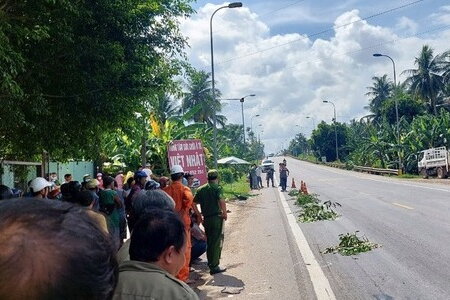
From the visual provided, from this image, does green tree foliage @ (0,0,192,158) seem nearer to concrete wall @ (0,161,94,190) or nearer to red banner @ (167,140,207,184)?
concrete wall @ (0,161,94,190)

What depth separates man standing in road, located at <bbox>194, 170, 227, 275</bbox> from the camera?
26.2 feet

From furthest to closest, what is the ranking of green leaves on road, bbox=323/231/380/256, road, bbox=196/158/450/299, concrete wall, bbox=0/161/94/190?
1. concrete wall, bbox=0/161/94/190
2. green leaves on road, bbox=323/231/380/256
3. road, bbox=196/158/450/299

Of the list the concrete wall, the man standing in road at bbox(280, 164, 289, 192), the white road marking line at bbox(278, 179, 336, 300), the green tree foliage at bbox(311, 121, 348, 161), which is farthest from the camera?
the green tree foliage at bbox(311, 121, 348, 161)

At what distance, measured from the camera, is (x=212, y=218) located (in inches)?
315

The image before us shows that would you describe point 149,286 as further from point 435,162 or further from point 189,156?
point 435,162

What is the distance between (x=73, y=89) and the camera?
7629 millimetres

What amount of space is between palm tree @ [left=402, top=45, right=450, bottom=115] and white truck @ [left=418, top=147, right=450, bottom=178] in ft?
77.9

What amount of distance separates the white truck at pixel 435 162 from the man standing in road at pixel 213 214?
1173 inches

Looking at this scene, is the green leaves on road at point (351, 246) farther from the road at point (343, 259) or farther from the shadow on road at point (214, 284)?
the shadow on road at point (214, 284)

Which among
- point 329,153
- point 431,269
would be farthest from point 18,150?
point 329,153

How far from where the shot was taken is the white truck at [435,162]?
34.1 metres

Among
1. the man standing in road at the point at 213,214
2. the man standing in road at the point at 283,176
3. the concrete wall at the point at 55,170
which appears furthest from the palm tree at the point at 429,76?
the man standing in road at the point at 213,214


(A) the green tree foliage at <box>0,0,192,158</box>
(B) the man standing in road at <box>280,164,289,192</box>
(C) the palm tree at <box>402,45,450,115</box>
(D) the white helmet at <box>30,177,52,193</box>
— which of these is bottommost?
(B) the man standing in road at <box>280,164,289,192</box>

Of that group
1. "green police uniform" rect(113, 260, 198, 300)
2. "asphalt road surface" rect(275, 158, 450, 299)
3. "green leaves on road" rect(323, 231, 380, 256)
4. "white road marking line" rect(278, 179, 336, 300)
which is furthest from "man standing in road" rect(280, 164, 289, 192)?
"green police uniform" rect(113, 260, 198, 300)
